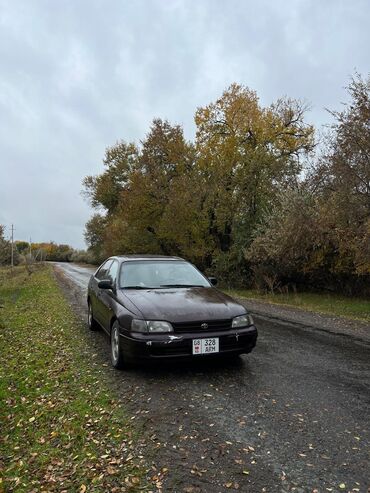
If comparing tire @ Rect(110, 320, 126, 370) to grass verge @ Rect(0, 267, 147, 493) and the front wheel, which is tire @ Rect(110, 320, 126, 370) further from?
grass verge @ Rect(0, 267, 147, 493)

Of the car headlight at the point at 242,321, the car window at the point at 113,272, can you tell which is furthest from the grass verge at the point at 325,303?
the car window at the point at 113,272

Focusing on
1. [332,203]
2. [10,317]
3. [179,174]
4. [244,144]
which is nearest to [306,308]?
[332,203]

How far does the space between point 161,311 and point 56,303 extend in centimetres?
922

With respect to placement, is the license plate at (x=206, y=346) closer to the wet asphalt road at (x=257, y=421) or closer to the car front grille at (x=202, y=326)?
the car front grille at (x=202, y=326)

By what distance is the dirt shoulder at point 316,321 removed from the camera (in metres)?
9.02

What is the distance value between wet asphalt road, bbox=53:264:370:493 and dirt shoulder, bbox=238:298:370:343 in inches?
105

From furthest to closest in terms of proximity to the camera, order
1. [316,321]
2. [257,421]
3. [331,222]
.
A: [331,222]
[316,321]
[257,421]

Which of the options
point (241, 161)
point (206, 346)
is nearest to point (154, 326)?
point (206, 346)

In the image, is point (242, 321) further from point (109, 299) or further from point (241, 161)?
point (241, 161)

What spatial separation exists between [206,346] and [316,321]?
6278mm

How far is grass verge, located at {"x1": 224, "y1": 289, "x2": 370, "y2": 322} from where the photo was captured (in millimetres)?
12508

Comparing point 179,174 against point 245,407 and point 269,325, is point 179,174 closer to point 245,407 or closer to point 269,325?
point 269,325

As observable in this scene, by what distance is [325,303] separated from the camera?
15242 millimetres

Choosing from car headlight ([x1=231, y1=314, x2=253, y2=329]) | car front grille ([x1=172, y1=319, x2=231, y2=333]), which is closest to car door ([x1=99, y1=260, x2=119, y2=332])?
car front grille ([x1=172, y1=319, x2=231, y2=333])
